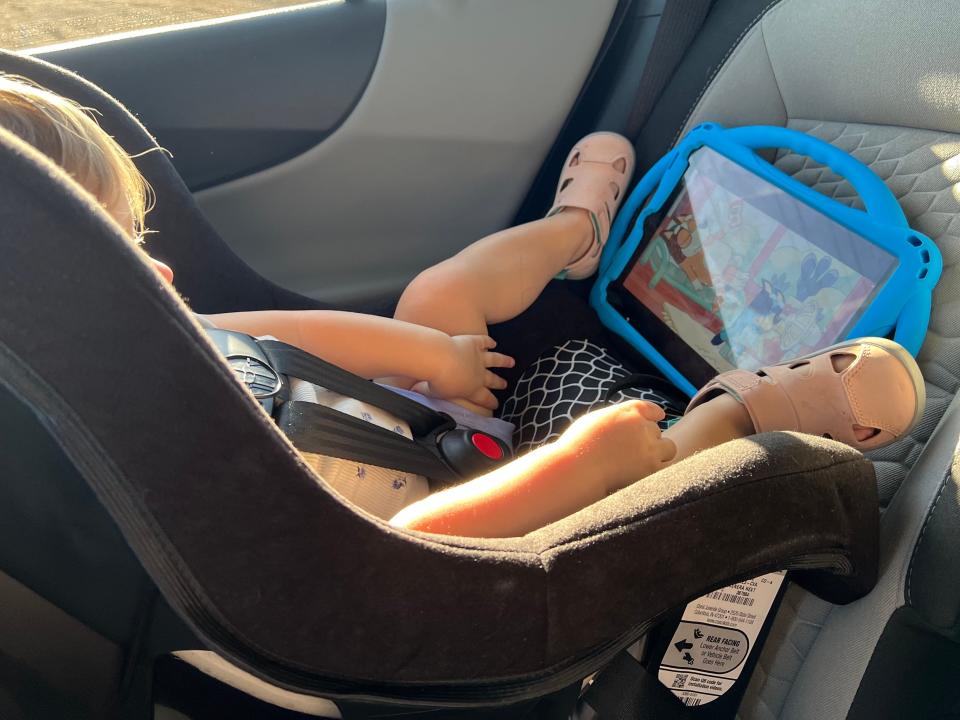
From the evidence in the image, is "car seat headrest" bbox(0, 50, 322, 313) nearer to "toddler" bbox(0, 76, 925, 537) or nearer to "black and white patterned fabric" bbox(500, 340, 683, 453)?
"toddler" bbox(0, 76, 925, 537)

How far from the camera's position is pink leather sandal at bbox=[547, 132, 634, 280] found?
1154 mm

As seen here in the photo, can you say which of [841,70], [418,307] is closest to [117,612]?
[418,307]

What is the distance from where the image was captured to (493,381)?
1024mm

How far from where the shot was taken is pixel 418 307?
1021mm

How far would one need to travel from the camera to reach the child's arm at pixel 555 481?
0.58 meters

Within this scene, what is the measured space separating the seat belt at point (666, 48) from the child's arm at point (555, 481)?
62 centimetres

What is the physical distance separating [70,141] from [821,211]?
781 mm

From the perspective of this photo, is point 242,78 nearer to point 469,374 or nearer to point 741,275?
point 469,374

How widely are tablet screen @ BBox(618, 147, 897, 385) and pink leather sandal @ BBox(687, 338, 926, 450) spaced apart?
111 mm

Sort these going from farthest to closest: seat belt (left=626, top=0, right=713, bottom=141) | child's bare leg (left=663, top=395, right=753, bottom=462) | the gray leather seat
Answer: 1. seat belt (left=626, top=0, right=713, bottom=141)
2. child's bare leg (left=663, top=395, right=753, bottom=462)
3. the gray leather seat

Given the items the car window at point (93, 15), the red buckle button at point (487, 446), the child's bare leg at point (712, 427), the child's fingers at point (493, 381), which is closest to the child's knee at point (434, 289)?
the child's fingers at point (493, 381)

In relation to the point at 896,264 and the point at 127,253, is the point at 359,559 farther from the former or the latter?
the point at 896,264

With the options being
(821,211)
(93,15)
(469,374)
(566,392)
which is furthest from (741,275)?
(93,15)

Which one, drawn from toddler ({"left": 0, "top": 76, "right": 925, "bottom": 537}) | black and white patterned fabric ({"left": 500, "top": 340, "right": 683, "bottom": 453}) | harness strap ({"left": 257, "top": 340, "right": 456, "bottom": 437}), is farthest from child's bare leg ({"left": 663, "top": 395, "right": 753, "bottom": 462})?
harness strap ({"left": 257, "top": 340, "right": 456, "bottom": 437})
